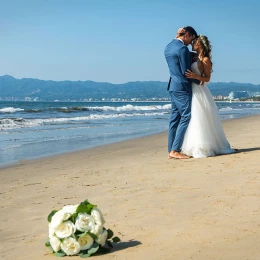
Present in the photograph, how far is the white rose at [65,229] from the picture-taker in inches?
138

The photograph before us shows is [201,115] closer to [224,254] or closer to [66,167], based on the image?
[66,167]

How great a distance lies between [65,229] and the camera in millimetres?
3521

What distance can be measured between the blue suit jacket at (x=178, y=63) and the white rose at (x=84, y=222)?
5047mm

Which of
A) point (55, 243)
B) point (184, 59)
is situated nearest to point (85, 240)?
point (55, 243)

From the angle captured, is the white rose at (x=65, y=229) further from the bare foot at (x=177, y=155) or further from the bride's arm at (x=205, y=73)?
the bride's arm at (x=205, y=73)

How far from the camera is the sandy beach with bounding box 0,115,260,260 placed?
11.7 ft

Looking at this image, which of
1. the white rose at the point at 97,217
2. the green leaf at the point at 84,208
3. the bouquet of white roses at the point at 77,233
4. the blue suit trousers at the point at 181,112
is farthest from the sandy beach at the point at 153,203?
the blue suit trousers at the point at 181,112

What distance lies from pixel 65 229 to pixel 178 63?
5202mm

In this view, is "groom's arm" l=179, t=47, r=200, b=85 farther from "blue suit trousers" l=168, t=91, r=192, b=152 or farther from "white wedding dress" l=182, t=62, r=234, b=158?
"blue suit trousers" l=168, t=91, r=192, b=152

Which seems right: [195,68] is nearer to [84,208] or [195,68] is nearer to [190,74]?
[190,74]

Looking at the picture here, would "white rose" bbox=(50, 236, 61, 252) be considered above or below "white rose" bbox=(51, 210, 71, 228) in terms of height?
below

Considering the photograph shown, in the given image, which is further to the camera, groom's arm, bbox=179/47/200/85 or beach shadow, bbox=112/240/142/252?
groom's arm, bbox=179/47/200/85

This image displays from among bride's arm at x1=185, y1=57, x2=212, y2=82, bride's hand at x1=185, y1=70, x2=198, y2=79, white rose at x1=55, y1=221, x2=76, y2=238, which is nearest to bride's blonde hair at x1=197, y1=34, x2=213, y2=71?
bride's arm at x1=185, y1=57, x2=212, y2=82

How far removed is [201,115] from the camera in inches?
327
